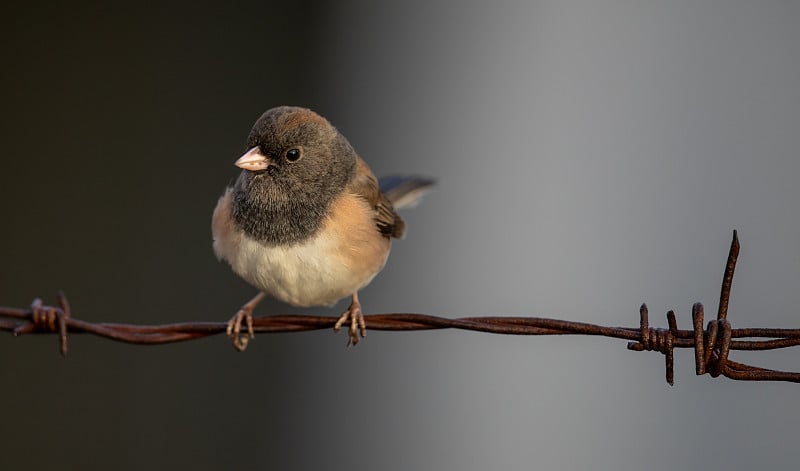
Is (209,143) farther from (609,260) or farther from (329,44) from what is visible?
(609,260)

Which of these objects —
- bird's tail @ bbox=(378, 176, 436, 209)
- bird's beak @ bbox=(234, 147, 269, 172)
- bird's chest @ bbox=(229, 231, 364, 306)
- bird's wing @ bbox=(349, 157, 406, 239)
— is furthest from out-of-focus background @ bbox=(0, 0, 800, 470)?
bird's beak @ bbox=(234, 147, 269, 172)

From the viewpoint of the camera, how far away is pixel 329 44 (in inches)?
198

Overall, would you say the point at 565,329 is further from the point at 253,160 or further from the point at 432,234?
the point at 432,234

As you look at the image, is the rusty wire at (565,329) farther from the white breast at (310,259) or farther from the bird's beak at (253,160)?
the bird's beak at (253,160)

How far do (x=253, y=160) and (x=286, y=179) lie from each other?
0.10 metres

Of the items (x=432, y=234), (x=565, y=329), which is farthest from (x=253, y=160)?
(x=432, y=234)

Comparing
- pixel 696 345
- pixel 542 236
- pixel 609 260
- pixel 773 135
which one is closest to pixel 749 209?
pixel 773 135

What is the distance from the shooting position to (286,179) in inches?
87.2

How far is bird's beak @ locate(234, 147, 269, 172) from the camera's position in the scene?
2.16 meters

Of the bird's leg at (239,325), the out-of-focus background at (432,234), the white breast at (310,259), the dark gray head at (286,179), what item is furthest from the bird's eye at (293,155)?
the out-of-focus background at (432,234)

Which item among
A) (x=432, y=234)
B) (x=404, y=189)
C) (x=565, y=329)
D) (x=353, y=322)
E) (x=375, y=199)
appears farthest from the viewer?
(x=432, y=234)

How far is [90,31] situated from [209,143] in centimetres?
79

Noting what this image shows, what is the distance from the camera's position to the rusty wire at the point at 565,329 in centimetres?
153

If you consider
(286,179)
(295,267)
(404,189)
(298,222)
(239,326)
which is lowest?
(239,326)
